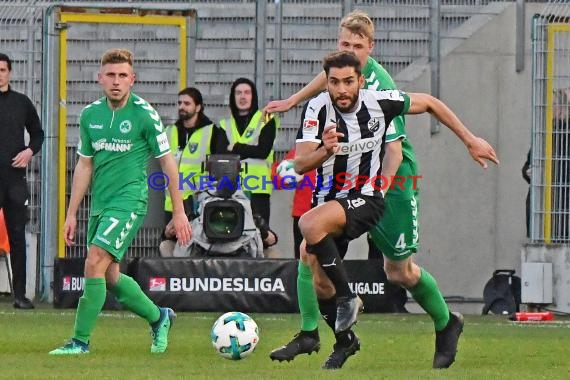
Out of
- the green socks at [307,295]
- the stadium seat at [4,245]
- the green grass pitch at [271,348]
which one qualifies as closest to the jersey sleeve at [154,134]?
the green grass pitch at [271,348]

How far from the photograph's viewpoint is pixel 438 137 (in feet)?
60.0

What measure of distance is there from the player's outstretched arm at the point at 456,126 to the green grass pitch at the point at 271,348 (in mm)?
1234

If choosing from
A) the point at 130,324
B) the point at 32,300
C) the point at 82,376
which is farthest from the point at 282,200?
the point at 82,376

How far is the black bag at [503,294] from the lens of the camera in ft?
51.1

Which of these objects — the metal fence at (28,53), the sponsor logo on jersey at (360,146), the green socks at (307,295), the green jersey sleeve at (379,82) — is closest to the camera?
the sponsor logo on jersey at (360,146)

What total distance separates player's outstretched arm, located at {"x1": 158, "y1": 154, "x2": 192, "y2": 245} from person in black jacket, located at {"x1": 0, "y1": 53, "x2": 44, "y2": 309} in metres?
4.88

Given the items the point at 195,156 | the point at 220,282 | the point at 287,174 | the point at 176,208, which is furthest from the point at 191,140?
the point at 176,208

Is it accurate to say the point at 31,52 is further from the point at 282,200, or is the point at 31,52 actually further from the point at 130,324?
the point at 130,324

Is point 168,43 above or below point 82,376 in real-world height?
above

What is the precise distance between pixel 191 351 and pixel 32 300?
6.28 metres

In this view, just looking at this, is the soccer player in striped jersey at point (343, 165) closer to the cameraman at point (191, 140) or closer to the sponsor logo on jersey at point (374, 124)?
the sponsor logo on jersey at point (374, 124)

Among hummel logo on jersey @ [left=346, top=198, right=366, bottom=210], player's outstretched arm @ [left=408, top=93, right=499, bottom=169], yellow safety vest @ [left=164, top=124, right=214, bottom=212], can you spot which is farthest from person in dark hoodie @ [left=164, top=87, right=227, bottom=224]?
hummel logo on jersey @ [left=346, top=198, right=366, bottom=210]

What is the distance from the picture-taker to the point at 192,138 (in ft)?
51.8

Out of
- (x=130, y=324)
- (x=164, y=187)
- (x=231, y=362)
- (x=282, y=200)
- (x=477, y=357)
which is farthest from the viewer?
(x=282, y=200)
